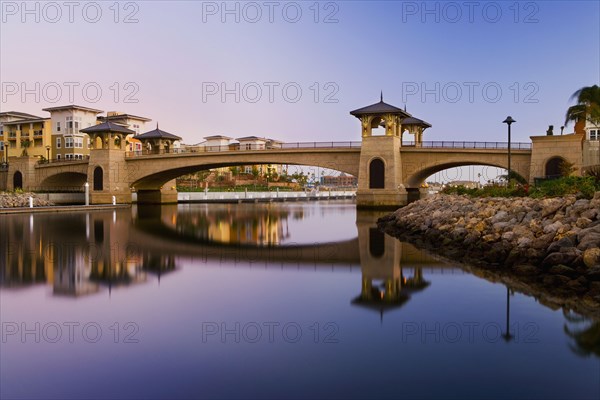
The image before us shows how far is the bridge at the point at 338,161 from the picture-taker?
140 ft

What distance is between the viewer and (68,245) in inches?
881

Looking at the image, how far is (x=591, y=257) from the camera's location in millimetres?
13078

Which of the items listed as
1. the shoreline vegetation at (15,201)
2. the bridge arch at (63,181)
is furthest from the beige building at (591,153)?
the bridge arch at (63,181)

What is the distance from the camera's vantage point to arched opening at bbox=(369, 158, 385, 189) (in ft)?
151

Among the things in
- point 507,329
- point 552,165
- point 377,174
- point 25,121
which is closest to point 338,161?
point 377,174

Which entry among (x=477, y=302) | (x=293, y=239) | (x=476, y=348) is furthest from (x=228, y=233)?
(x=476, y=348)

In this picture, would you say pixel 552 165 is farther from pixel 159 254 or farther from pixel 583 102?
pixel 159 254

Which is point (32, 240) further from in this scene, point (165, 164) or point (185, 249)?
point (165, 164)

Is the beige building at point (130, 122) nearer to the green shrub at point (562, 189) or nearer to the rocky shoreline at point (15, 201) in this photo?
the rocky shoreline at point (15, 201)

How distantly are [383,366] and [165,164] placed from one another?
5165 centimetres

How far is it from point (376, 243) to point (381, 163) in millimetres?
22760

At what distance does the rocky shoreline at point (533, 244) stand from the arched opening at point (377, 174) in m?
21.5

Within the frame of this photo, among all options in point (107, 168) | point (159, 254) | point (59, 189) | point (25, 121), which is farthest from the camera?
point (25, 121)

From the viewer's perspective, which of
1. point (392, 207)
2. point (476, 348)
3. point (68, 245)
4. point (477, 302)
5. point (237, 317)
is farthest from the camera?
point (392, 207)
